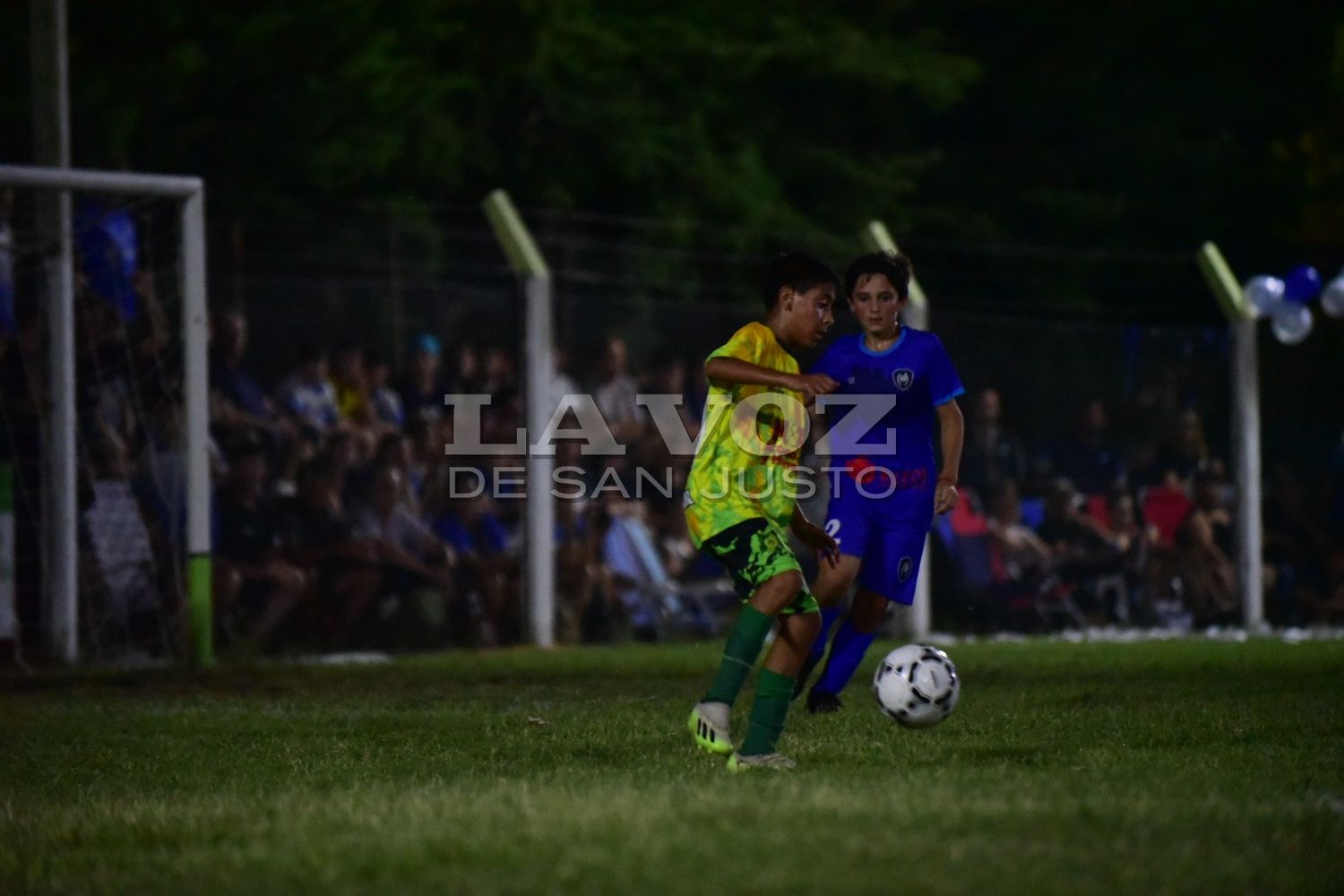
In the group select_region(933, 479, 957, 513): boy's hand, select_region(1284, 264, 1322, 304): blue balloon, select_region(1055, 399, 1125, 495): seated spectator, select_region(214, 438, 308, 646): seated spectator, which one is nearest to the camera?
select_region(933, 479, 957, 513): boy's hand

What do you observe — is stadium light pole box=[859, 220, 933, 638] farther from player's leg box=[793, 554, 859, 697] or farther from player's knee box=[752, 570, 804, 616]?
player's knee box=[752, 570, 804, 616]

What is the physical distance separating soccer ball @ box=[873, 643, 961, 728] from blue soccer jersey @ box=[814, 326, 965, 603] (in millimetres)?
1186

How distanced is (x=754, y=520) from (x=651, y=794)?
Result: 115 cm

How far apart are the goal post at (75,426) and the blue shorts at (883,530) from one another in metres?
4.98

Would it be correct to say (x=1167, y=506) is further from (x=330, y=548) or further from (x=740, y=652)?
(x=740, y=652)

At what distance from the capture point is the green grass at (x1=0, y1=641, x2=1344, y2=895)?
4.91 m

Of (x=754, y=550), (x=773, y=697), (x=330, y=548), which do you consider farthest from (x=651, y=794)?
(x=330, y=548)

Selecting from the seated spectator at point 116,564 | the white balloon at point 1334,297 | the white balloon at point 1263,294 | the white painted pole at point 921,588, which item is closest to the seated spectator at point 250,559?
the seated spectator at point 116,564

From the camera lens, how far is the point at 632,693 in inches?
417

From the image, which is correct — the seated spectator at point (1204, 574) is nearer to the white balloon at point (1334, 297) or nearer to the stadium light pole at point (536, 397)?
the white balloon at point (1334, 297)

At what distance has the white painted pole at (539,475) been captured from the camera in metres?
14.9

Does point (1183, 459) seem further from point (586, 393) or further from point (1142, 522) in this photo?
point (586, 393)

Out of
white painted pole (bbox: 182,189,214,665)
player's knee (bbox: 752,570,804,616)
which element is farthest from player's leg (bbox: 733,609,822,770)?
white painted pole (bbox: 182,189,214,665)

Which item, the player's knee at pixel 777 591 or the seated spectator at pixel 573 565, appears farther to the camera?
the seated spectator at pixel 573 565
